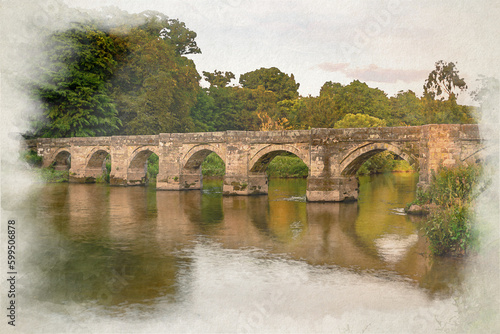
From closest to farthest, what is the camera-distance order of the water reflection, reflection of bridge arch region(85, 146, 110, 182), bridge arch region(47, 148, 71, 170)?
1. the water reflection
2. reflection of bridge arch region(85, 146, 110, 182)
3. bridge arch region(47, 148, 71, 170)

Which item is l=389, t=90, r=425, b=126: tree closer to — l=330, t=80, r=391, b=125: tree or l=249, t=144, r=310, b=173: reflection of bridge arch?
l=330, t=80, r=391, b=125: tree

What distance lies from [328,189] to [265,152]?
14.4 feet

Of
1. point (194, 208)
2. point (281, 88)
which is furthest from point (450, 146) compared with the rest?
point (281, 88)

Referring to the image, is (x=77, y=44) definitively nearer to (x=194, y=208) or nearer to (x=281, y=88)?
(x=194, y=208)

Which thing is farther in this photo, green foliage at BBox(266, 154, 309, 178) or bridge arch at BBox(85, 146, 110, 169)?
green foliage at BBox(266, 154, 309, 178)

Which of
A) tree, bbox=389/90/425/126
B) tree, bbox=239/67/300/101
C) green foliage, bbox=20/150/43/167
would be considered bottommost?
green foliage, bbox=20/150/43/167

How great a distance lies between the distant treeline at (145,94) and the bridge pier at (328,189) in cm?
915

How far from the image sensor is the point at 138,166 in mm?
33812

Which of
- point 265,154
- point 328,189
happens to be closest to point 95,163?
point 265,154

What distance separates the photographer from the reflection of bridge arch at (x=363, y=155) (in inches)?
805

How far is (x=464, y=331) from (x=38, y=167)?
37.6 meters

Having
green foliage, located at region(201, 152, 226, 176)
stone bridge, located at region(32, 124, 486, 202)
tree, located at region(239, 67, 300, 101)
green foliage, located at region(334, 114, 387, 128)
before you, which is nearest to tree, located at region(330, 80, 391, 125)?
green foliage, located at region(334, 114, 387, 128)

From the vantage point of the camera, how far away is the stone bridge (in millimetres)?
18984

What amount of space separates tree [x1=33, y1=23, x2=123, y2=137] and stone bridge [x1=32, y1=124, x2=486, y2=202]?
2045mm
